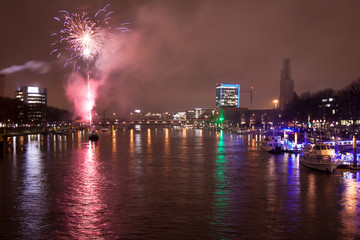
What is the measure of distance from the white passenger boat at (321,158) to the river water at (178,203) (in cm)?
81

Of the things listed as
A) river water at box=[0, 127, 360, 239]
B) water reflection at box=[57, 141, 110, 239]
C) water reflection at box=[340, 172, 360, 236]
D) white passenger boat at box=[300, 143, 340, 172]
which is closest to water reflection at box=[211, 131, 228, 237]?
river water at box=[0, 127, 360, 239]

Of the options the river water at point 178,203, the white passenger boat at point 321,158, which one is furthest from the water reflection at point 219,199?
the white passenger boat at point 321,158

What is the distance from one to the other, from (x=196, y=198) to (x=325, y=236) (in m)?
10.6

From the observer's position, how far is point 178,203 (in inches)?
1034

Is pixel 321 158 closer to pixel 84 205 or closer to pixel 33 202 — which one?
pixel 84 205

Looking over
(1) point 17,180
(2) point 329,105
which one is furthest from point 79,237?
(2) point 329,105

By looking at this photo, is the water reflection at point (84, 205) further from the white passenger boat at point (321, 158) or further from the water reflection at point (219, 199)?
the white passenger boat at point (321, 158)

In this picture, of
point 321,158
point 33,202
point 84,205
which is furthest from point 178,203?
point 321,158

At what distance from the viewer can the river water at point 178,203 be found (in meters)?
20.3

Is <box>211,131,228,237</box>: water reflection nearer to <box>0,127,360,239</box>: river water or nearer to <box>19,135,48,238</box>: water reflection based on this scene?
<box>0,127,360,239</box>: river water

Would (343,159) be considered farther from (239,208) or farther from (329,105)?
(329,105)

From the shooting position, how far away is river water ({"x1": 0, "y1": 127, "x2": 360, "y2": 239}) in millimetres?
20266

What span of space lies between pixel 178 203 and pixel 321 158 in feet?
70.2

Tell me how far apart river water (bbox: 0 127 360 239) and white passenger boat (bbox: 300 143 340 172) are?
0.81 m
